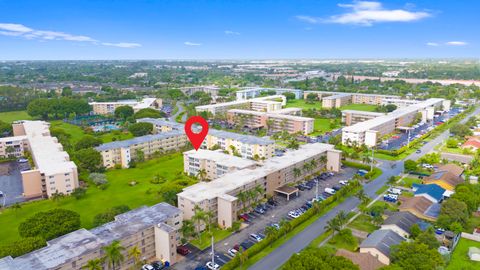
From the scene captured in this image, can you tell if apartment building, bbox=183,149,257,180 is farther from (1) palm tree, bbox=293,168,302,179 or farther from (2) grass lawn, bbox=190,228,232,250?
(2) grass lawn, bbox=190,228,232,250

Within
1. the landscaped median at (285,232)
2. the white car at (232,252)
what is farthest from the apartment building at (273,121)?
the white car at (232,252)

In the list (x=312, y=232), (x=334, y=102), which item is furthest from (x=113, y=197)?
(x=334, y=102)

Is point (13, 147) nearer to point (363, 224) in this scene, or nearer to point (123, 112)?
point (123, 112)

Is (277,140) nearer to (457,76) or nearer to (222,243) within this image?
(222,243)

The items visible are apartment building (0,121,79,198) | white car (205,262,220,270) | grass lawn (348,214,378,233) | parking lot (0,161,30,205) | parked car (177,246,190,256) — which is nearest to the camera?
white car (205,262,220,270)

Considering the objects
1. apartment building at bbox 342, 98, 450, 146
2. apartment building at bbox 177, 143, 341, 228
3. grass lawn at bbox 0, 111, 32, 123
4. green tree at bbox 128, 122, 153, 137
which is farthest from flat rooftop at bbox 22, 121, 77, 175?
apartment building at bbox 342, 98, 450, 146

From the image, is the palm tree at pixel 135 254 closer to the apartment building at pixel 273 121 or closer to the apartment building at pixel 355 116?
the apartment building at pixel 273 121

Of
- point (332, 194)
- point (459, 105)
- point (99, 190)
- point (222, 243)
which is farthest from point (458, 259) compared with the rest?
point (459, 105)
